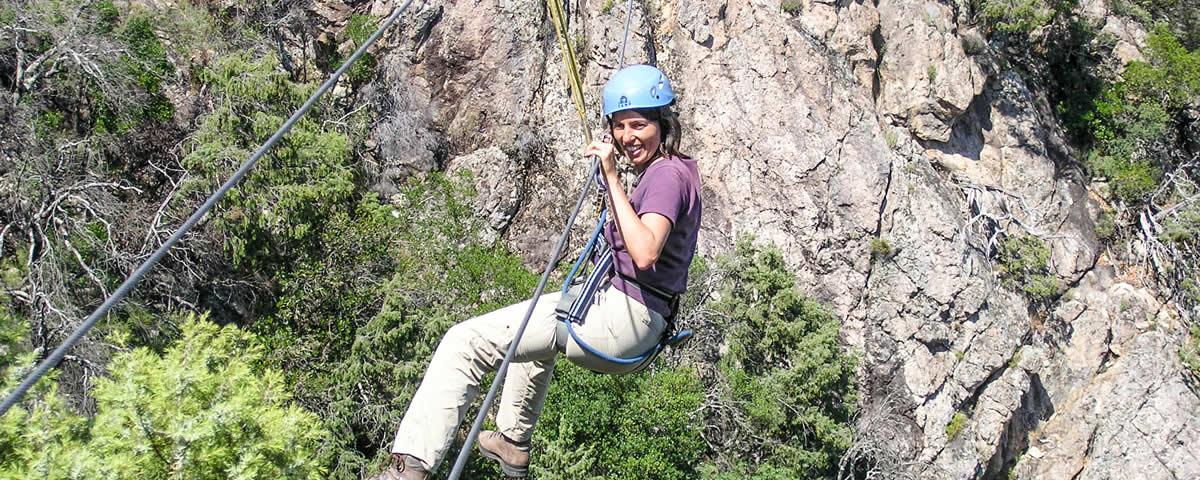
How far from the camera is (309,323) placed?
36.9 ft

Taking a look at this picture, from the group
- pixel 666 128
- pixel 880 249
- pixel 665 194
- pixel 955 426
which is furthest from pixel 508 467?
pixel 955 426

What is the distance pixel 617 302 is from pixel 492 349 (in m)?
0.53

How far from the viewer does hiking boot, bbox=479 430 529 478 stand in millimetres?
4285

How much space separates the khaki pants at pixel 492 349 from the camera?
11.6 ft

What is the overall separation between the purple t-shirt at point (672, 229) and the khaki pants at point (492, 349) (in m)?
0.08

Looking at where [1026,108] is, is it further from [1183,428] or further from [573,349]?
[573,349]

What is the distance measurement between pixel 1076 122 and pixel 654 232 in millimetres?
12597

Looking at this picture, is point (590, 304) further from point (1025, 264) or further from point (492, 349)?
point (1025, 264)

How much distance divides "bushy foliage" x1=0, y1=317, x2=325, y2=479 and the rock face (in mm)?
7515

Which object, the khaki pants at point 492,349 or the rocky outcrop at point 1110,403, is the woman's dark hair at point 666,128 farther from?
the rocky outcrop at point 1110,403

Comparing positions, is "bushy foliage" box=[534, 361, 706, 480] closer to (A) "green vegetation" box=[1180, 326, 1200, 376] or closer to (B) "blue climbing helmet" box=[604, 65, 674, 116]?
(A) "green vegetation" box=[1180, 326, 1200, 376]

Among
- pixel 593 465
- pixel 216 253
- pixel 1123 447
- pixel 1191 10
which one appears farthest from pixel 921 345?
pixel 216 253

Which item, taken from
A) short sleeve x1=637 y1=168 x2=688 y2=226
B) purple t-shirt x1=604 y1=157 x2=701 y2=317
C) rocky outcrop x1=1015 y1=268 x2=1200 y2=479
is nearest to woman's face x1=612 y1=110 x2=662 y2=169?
purple t-shirt x1=604 y1=157 x2=701 y2=317

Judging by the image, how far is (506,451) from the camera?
429 centimetres
